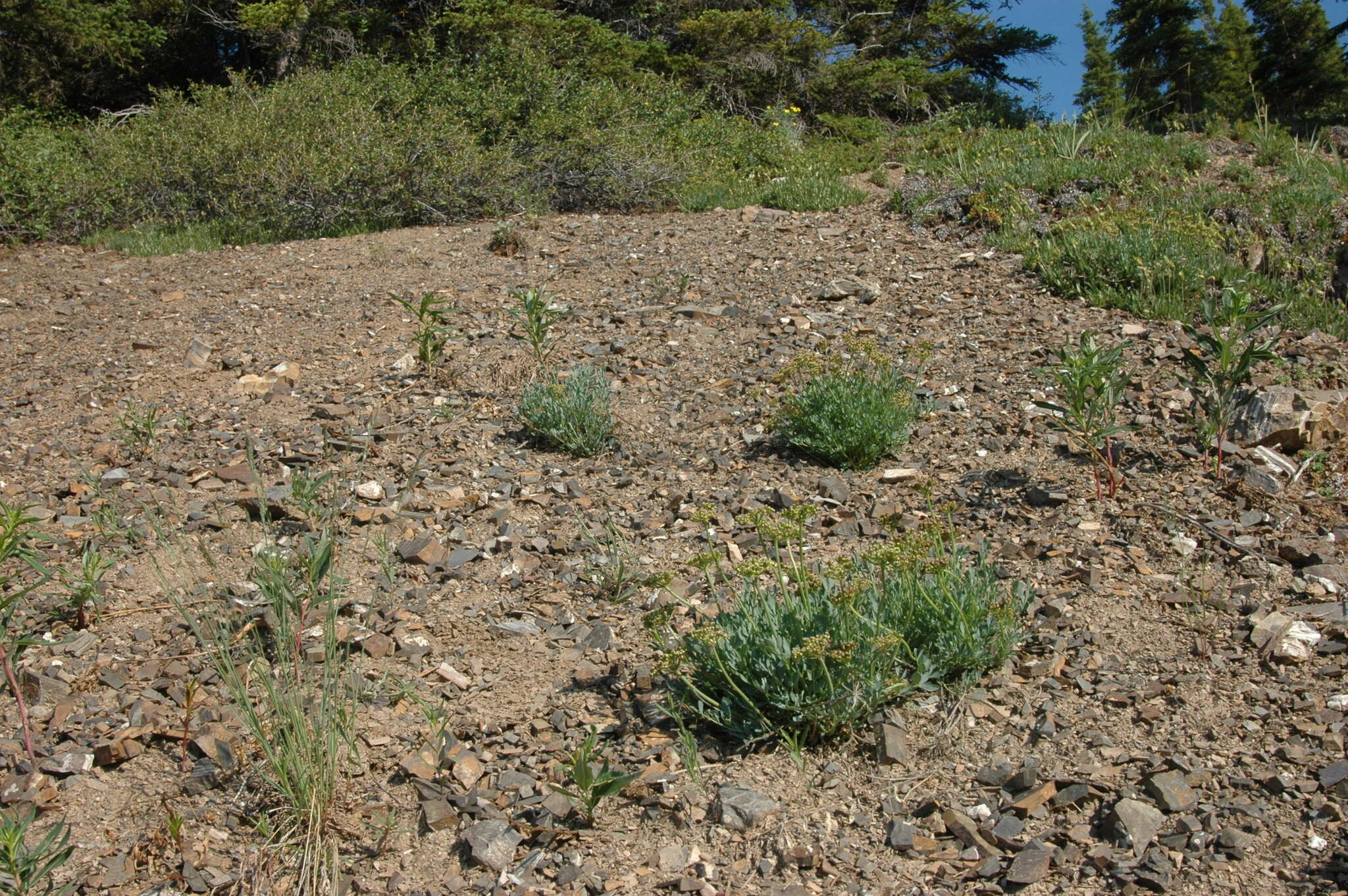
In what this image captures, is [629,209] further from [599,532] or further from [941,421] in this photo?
[599,532]

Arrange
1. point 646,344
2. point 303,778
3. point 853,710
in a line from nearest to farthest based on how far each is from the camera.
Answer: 1. point 303,778
2. point 853,710
3. point 646,344

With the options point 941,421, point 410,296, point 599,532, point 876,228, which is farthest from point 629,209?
point 599,532

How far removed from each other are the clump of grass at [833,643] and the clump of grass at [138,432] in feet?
9.16

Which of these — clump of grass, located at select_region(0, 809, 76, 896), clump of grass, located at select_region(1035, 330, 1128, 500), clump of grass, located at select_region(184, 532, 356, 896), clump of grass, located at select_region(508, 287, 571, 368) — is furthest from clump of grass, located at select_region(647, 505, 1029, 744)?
clump of grass, located at select_region(508, 287, 571, 368)

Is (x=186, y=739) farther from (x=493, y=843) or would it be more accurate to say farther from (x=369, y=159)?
(x=369, y=159)

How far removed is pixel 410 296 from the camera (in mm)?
6727

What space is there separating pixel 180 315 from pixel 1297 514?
242 inches

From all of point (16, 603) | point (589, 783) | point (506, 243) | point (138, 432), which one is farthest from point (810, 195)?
point (589, 783)

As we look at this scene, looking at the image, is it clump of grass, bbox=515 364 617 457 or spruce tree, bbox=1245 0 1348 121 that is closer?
clump of grass, bbox=515 364 617 457

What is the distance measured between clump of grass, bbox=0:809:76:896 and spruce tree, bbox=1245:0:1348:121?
17.6 meters

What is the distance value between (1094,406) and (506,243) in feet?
15.4

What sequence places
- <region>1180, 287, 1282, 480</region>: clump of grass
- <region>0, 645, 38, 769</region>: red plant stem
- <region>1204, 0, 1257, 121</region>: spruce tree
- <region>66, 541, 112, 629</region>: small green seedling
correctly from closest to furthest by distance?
1. <region>0, 645, 38, 769</region>: red plant stem
2. <region>66, 541, 112, 629</region>: small green seedling
3. <region>1180, 287, 1282, 480</region>: clump of grass
4. <region>1204, 0, 1257, 121</region>: spruce tree

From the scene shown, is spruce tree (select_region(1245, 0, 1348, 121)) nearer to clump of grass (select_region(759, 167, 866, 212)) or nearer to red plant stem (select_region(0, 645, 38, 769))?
clump of grass (select_region(759, 167, 866, 212))

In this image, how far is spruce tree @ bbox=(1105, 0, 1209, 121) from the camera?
17219 mm
